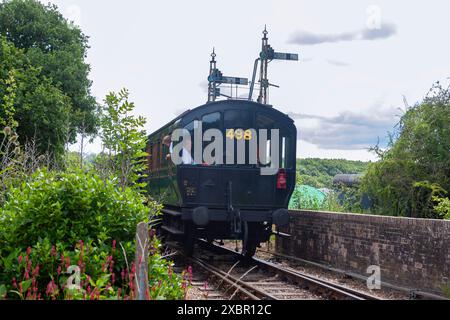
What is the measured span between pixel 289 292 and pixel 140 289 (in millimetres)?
6192

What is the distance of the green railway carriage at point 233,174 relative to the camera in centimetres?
1237

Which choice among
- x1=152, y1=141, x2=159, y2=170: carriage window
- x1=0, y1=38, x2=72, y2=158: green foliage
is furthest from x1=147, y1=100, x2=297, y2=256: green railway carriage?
x1=0, y1=38, x2=72, y2=158: green foliage

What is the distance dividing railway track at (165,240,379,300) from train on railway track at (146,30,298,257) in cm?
64

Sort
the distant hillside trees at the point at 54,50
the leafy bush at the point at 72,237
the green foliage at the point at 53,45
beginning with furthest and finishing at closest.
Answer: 1. the green foliage at the point at 53,45
2. the distant hillside trees at the point at 54,50
3. the leafy bush at the point at 72,237

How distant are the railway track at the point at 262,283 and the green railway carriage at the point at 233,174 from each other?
2.14 feet

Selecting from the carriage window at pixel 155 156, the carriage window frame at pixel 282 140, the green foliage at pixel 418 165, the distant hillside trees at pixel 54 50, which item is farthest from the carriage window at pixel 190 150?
the distant hillside trees at pixel 54 50

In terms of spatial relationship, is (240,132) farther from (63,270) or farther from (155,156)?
(63,270)

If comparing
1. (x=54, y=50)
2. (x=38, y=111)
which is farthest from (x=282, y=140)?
(x=54, y=50)

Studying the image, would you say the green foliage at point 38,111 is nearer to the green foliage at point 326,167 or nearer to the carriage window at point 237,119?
the carriage window at point 237,119

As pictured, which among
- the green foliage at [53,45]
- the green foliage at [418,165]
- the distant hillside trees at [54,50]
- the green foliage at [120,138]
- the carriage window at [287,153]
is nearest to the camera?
the green foliage at [120,138]

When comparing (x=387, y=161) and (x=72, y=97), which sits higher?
(x=72, y=97)
